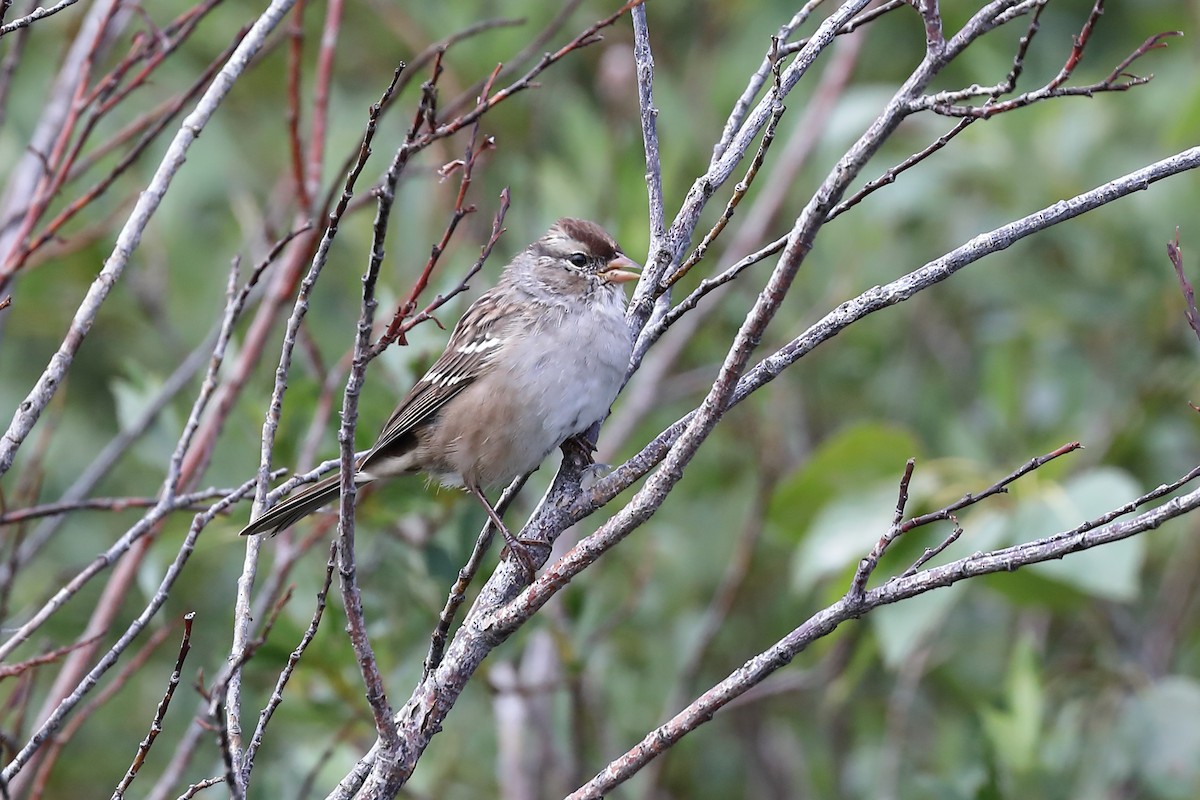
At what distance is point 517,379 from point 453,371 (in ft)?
1.12

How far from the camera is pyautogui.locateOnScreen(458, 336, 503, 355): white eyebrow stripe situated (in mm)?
4555

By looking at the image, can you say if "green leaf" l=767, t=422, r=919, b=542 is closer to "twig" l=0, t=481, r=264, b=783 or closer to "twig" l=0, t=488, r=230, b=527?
"twig" l=0, t=488, r=230, b=527

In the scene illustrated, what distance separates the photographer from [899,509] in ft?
8.10

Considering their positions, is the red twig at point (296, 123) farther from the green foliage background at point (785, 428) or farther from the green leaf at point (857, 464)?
the green leaf at point (857, 464)

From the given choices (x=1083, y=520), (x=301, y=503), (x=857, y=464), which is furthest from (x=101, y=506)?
(x=1083, y=520)

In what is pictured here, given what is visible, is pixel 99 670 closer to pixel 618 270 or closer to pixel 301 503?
pixel 301 503

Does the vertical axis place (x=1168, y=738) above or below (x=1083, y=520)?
below

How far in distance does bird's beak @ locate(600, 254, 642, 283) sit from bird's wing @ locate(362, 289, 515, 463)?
0.35 metres

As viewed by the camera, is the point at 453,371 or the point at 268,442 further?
the point at 453,371

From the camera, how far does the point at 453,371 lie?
15.1 ft

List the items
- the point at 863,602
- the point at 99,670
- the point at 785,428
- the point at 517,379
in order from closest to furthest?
the point at 863,602
the point at 99,670
the point at 517,379
the point at 785,428

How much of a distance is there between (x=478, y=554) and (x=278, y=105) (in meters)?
5.32

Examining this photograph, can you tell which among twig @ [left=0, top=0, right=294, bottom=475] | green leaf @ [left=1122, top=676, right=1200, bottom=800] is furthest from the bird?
green leaf @ [left=1122, top=676, right=1200, bottom=800]

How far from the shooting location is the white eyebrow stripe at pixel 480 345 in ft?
14.9
